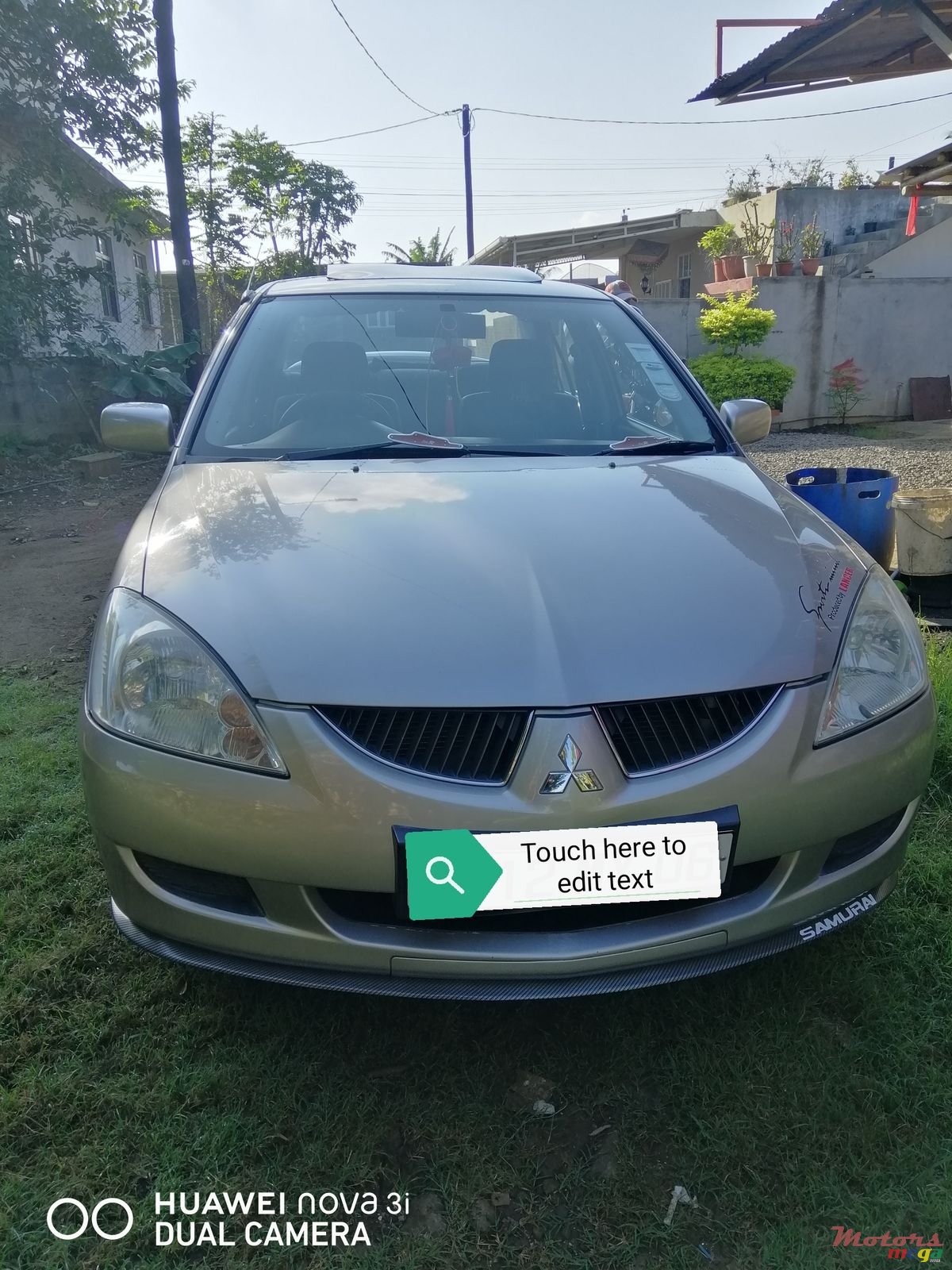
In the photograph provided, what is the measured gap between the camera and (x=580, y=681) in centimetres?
145

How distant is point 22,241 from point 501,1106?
9.24 metres

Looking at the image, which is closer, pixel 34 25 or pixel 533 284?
pixel 533 284

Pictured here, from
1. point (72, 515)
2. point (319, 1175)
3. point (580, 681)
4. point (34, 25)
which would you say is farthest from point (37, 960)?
point (34, 25)

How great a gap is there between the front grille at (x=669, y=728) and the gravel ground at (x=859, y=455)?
232 inches

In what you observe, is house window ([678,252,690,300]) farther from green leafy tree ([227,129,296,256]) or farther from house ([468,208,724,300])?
green leafy tree ([227,129,296,256])

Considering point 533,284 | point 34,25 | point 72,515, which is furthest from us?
point 34,25

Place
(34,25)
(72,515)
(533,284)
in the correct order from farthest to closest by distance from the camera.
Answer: (34,25), (72,515), (533,284)

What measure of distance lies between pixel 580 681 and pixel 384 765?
1.12ft

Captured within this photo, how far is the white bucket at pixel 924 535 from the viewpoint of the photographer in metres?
3.80

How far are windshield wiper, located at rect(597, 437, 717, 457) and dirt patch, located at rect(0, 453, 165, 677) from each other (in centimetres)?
248

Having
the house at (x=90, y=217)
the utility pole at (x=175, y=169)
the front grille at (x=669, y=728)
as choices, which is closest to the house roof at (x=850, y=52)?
the front grille at (x=669, y=728)

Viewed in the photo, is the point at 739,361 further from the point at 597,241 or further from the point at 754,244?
the point at 597,241

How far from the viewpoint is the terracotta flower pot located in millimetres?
11836

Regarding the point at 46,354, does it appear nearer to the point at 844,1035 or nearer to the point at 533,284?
the point at 533,284
